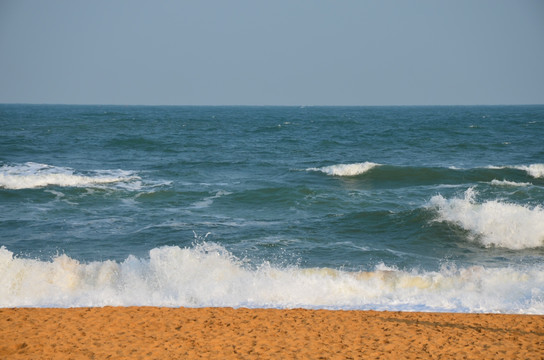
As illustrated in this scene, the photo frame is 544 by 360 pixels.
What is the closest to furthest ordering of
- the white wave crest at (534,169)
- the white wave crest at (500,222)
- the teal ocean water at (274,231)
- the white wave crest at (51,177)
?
the teal ocean water at (274,231) < the white wave crest at (500,222) < the white wave crest at (51,177) < the white wave crest at (534,169)

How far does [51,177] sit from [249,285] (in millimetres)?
15820

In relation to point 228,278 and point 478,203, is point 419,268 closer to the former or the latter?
point 228,278

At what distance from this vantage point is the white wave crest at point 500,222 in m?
15.0

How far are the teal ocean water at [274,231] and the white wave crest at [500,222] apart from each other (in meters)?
0.05

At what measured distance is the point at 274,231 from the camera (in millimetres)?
16500

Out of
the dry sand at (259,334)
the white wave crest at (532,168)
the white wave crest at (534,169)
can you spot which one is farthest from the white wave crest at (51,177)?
the white wave crest at (534,169)

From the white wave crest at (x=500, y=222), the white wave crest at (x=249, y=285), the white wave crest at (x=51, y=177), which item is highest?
the white wave crest at (x=500, y=222)

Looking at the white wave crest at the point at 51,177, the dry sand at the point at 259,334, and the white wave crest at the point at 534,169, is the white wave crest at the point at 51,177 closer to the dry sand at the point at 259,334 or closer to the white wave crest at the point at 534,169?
the dry sand at the point at 259,334

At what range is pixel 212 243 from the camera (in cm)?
1472

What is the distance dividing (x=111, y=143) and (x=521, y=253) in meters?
31.9

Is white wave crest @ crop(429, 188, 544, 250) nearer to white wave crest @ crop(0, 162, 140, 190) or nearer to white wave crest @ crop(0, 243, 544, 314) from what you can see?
white wave crest @ crop(0, 243, 544, 314)

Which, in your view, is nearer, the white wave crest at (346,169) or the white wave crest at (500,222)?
the white wave crest at (500,222)

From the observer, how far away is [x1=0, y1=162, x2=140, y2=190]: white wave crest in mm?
23008

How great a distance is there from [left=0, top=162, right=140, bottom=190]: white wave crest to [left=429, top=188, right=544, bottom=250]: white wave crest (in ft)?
47.5
